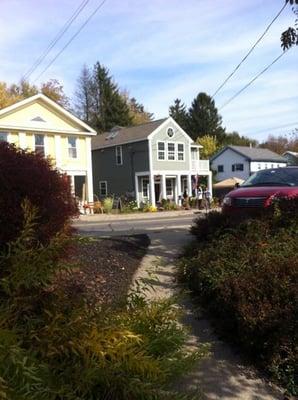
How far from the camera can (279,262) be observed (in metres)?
6.04

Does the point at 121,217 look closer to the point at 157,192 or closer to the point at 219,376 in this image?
the point at 157,192

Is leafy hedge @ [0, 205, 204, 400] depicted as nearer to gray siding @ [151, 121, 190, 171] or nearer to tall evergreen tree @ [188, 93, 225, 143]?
gray siding @ [151, 121, 190, 171]

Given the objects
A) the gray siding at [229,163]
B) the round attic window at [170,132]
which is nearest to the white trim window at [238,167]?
the gray siding at [229,163]

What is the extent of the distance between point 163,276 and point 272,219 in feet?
6.54

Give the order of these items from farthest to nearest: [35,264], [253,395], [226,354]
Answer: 1. [226,354]
2. [253,395]
3. [35,264]

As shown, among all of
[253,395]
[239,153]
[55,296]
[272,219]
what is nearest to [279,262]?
[253,395]

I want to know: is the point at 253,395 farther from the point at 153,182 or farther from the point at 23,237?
the point at 153,182

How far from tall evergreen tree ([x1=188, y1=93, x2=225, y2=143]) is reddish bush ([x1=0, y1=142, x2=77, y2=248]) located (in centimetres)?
7904

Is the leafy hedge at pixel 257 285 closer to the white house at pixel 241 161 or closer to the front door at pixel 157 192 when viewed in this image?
the front door at pixel 157 192

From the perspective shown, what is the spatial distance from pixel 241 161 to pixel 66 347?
63.7 m

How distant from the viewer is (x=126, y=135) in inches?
1774

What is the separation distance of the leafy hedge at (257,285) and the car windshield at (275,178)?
2.60 m

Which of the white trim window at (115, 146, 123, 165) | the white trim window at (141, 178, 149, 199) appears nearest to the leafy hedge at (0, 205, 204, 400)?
the white trim window at (141, 178, 149, 199)

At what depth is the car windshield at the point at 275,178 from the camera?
10.9 m
